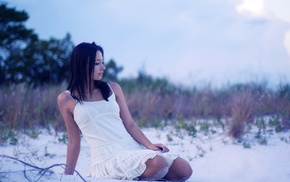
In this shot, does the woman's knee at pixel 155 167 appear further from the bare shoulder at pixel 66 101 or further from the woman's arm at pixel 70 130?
the bare shoulder at pixel 66 101

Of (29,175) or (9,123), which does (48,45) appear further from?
(29,175)

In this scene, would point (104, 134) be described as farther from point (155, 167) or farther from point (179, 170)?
point (179, 170)

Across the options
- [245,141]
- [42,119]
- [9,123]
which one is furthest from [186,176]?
[42,119]

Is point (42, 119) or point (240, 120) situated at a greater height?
point (240, 120)

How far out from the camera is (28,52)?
17234 mm

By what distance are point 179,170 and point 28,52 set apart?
14.8m

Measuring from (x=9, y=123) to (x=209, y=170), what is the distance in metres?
3.29

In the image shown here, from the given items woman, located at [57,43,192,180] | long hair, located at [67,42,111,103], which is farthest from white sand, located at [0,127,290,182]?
long hair, located at [67,42,111,103]

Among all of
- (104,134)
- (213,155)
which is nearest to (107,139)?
(104,134)

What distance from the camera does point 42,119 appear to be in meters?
6.96

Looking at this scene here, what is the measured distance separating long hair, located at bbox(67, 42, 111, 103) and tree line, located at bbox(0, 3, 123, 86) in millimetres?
12567

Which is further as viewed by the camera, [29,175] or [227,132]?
[227,132]

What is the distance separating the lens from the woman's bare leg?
3.51 m

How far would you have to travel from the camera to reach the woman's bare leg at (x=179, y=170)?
3.51m
